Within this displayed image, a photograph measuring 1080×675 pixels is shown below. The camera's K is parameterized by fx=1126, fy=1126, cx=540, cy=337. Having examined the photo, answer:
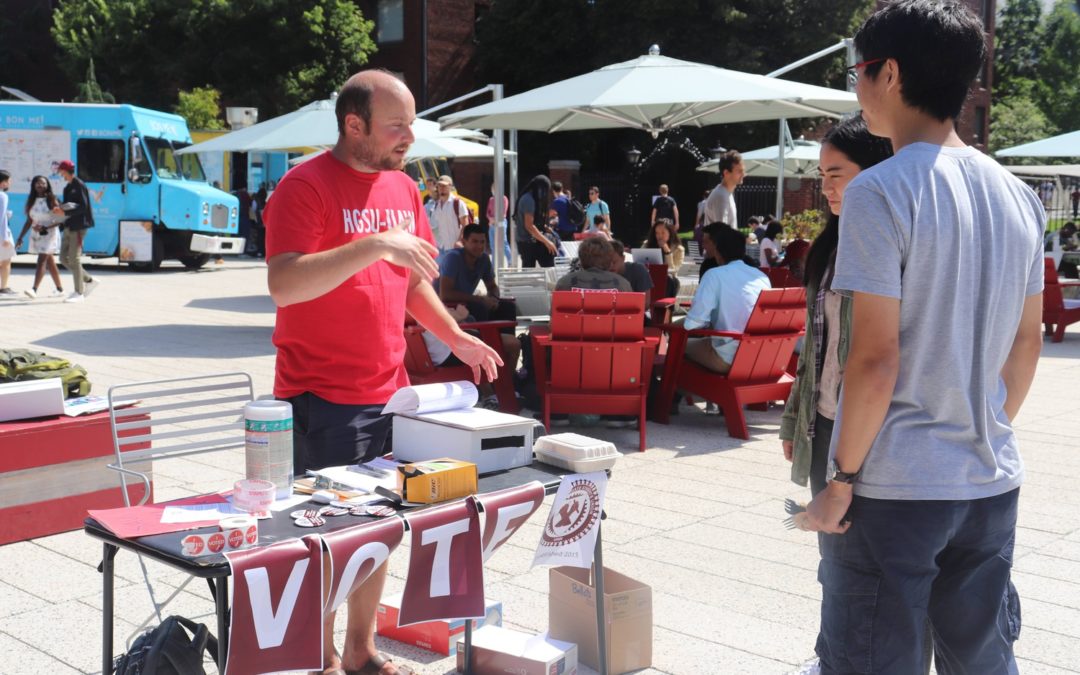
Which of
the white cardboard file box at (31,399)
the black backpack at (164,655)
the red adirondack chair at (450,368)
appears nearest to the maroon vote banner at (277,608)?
the black backpack at (164,655)

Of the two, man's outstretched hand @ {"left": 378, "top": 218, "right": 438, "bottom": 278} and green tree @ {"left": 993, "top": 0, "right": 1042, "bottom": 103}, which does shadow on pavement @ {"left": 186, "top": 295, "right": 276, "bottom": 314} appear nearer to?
man's outstretched hand @ {"left": 378, "top": 218, "right": 438, "bottom": 278}

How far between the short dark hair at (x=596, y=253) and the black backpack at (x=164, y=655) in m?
5.58

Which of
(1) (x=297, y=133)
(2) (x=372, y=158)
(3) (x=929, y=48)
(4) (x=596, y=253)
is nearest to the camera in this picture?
(3) (x=929, y=48)

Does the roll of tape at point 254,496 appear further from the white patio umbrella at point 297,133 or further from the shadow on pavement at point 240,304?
the shadow on pavement at point 240,304

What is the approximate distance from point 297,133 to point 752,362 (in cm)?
748

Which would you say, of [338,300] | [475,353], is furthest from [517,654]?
[338,300]

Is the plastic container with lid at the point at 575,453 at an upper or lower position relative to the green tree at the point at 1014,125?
lower

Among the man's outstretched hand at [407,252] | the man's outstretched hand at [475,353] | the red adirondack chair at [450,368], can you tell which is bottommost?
the red adirondack chair at [450,368]

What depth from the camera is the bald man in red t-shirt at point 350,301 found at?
10.5ft

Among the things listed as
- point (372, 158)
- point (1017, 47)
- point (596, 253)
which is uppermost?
point (1017, 47)

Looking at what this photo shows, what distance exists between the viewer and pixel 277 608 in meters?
2.44

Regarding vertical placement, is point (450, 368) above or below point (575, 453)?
below

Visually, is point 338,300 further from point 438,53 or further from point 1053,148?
point 438,53

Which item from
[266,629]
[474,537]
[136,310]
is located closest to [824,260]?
[474,537]
